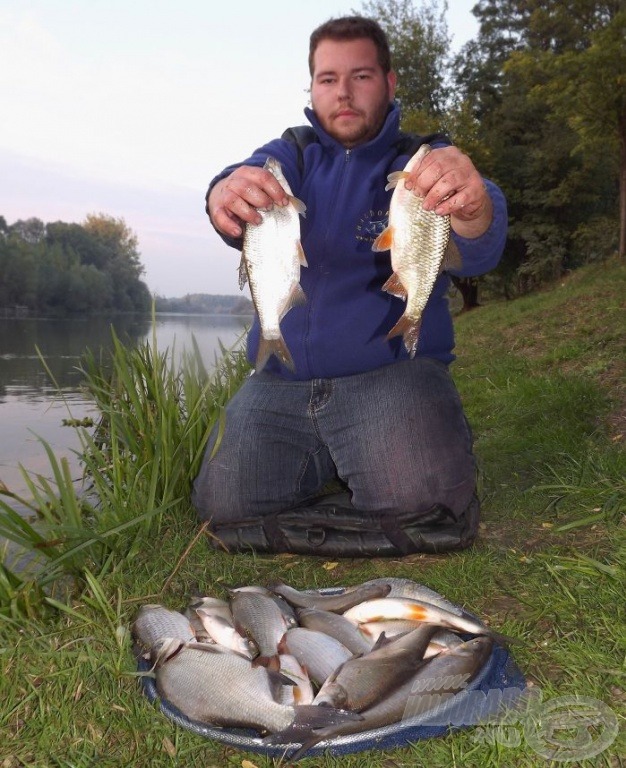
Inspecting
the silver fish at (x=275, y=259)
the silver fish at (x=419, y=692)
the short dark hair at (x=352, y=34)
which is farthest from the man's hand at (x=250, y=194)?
the short dark hair at (x=352, y=34)

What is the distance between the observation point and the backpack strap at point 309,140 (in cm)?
385

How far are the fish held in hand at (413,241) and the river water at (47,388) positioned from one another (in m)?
1.61

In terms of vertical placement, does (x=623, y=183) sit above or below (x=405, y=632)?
above

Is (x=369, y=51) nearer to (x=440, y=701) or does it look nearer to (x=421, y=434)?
(x=421, y=434)

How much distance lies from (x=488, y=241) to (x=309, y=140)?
1320 mm

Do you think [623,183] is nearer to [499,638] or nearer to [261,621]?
[499,638]

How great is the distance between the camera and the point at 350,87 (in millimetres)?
3740

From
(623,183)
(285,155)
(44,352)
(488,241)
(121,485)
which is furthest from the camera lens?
(44,352)

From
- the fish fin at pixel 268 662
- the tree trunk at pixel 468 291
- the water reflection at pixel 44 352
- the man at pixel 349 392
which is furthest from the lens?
the tree trunk at pixel 468 291

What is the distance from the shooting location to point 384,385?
11.7 ft

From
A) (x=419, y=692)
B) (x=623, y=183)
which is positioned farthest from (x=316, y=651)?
(x=623, y=183)

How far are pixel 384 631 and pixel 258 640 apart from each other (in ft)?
1.41

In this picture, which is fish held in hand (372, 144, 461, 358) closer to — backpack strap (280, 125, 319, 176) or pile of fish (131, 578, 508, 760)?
pile of fish (131, 578, 508, 760)

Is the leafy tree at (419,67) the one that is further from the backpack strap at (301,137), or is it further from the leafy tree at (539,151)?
the backpack strap at (301,137)
